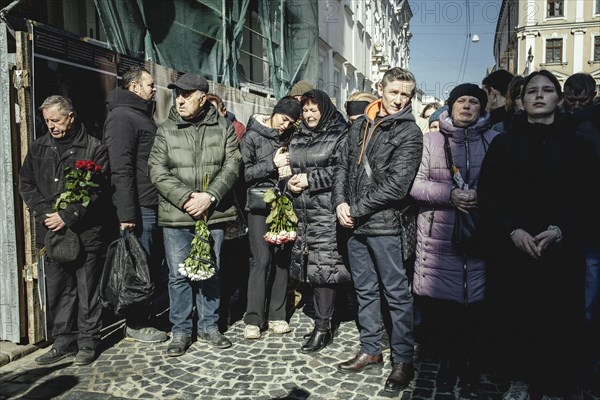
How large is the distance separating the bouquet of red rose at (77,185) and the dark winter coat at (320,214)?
5.67ft

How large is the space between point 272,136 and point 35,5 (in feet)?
13.6

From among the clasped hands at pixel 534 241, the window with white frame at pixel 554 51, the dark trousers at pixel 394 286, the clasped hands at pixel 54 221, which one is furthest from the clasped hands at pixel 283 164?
the window with white frame at pixel 554 51

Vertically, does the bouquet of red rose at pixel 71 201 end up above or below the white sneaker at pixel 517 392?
above

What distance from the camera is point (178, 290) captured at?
4621 millimetres

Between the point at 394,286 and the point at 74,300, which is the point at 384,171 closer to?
the point at 394,286

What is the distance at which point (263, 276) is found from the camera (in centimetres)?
498

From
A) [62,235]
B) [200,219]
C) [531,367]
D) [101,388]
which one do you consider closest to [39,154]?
[62,235]

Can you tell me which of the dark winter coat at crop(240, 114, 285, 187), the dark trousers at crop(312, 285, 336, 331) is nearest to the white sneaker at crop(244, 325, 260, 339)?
the dark trousers at crop(312, 285, 336, 331)

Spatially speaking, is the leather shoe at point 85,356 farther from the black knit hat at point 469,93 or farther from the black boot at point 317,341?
the black knit hat at point 469,93

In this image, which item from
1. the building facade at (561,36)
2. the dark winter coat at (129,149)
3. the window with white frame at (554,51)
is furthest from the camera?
the window with white frame at (554,51)

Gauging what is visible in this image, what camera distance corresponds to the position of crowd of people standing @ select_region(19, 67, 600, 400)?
338 cm

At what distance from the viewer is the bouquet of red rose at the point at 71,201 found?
4.20m

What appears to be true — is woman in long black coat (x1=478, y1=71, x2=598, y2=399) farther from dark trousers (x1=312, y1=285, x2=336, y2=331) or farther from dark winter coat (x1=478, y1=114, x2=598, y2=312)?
dark trousers (x1=312, y1=285, x2=336, y2=331)

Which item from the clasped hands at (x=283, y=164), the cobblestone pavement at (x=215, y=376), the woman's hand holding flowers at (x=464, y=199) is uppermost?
the clasped hands at (x=283, y=164)
